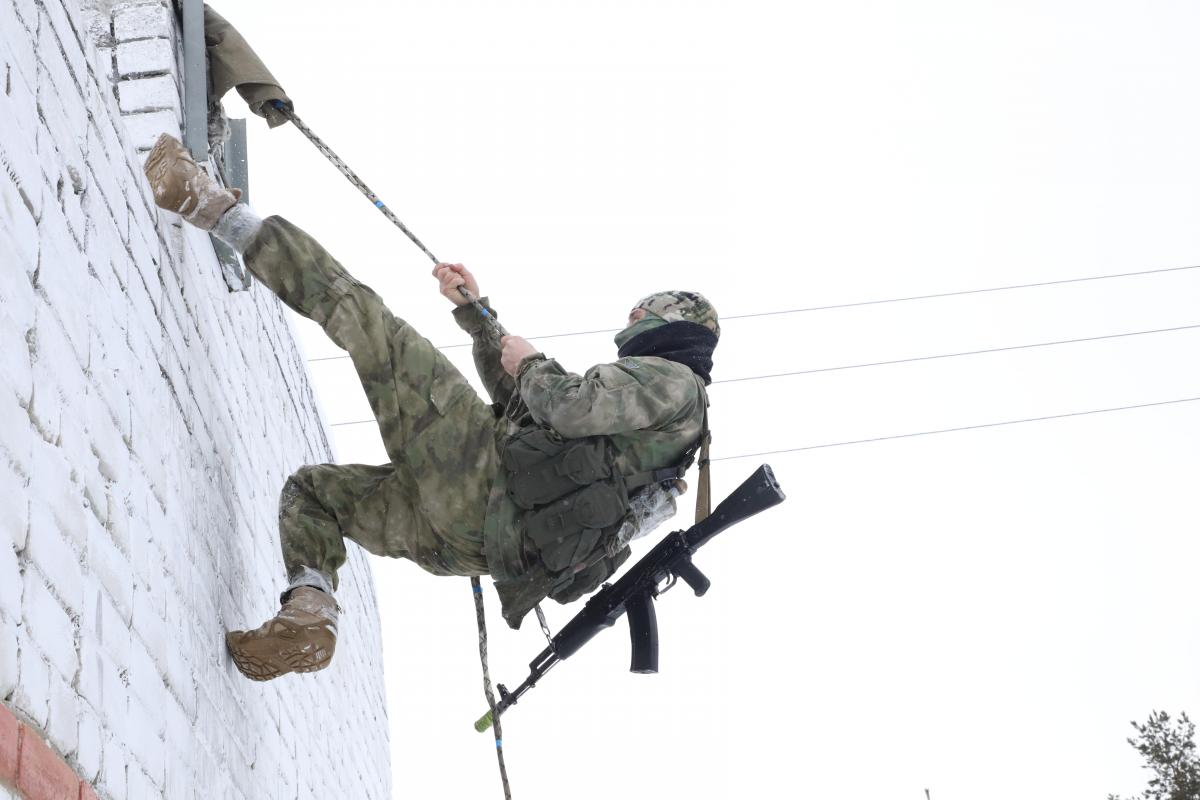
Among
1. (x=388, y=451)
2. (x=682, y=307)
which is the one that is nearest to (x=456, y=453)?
(x=388, y=451)

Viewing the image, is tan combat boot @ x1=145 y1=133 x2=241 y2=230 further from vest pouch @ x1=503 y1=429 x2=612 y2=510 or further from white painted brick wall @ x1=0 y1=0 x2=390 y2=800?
vest pouch @ x1=503 y1=429 x2=612 y2=510

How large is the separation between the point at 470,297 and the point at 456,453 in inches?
15.1

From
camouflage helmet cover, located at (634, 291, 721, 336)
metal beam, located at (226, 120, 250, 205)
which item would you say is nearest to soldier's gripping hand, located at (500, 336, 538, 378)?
camouflage helmet cover, located at (634, 291, 721, 336)

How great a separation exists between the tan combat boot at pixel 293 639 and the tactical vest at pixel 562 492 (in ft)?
1.55

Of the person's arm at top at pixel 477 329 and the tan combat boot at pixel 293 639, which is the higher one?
the person's arm at top at pixel 477 329

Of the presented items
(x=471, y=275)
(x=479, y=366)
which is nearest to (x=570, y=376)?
(x=471, y=275)

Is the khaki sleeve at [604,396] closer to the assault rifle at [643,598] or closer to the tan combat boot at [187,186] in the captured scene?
the assault rifle at [643,598]

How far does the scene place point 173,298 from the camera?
284 cm

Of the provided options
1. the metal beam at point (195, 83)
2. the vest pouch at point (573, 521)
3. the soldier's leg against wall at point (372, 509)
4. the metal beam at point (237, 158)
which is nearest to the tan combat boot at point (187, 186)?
the metal beam at point (195, 83)

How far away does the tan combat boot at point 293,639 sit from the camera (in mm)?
2689

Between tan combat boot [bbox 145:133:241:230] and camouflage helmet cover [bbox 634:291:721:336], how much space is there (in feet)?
3.47

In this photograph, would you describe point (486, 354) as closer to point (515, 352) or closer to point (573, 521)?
point (515, 352)

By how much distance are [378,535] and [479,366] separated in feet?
1.99

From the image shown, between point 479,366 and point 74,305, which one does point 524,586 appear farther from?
point 74,305
